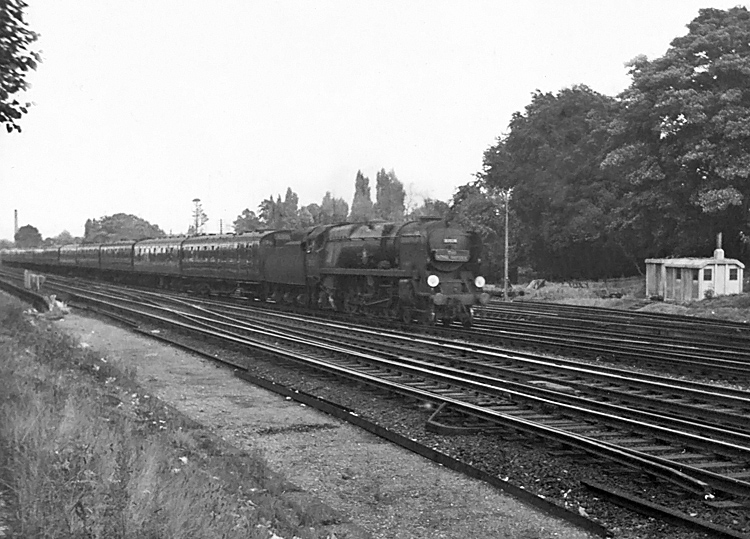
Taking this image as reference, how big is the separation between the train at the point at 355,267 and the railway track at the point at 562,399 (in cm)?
258

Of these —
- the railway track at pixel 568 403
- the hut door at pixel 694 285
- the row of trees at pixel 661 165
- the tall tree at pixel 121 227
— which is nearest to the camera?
the railway track at pixel 568 403

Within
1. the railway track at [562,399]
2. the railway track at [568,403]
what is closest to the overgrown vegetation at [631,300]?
the railway track at [562,399]

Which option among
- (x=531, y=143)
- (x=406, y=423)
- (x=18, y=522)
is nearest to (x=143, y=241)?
(x=531, y=143)

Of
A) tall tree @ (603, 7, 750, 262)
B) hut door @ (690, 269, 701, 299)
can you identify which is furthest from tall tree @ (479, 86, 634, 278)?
hut door @ (690, 269, 701, 299)

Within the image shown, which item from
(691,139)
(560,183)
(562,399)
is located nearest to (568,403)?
(562,399)

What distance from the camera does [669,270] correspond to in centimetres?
3111

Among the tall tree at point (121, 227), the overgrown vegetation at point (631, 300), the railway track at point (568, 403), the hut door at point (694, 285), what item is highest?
the tall tree at point (121, 227)

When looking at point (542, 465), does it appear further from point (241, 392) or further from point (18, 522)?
point (241, 392)

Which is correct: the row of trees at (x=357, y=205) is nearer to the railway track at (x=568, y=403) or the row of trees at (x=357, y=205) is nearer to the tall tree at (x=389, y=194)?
the tall tree at (x=389, y=194)

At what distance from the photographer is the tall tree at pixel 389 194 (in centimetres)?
7981

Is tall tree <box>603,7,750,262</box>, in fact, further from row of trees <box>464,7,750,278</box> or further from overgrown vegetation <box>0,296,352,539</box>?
overgrown vegetation <box>0,296,352,539</box>

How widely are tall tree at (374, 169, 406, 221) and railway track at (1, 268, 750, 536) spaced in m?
57.0

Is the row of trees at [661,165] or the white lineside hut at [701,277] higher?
the row of trees at [661,165]

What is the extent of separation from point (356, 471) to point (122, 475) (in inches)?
129
